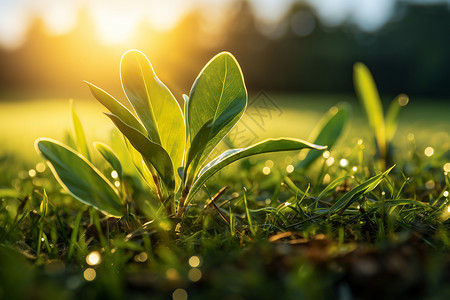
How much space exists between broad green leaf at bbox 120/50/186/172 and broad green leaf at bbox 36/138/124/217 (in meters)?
0.15

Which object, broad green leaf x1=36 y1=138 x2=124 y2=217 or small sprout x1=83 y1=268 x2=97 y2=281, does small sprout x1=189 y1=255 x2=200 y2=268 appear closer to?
small sprout x1=83 y1=268 x2=97 y2=281

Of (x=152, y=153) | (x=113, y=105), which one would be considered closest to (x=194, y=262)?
(x=152, y=153)

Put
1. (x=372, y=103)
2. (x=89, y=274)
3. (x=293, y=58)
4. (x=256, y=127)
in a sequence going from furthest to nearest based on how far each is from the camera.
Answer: (x=293, y=58), (x=256, y=127), (x=372, y=103), (x=89, y=274)

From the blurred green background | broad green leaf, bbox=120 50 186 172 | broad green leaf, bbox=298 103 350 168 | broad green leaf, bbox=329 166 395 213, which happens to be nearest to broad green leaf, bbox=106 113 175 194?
broad green leaf, bbox=120 50 186 172

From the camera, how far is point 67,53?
62.4 feet

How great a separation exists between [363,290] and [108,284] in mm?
334

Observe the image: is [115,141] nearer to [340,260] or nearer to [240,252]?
[240,252]

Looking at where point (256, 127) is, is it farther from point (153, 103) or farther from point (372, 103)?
point (153, 103)

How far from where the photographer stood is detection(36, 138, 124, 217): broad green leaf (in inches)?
32.7

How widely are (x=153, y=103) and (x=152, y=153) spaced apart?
119 mm

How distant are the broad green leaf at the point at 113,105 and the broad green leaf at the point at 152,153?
7 centimetres

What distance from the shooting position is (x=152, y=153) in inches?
30.8

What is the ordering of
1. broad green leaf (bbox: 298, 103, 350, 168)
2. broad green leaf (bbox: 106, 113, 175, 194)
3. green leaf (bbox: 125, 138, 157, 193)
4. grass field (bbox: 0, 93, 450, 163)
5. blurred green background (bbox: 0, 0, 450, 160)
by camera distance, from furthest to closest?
1. blurred green background (bbox: 0, 0, 450, 160)
2. grass field (bbox: 0, 93, 450, 163)
3. broad green leaf (bbox: 298, 103, 350, 168)
4. green leaf (bbox: 125, 138, 157, 193)
5. broad green leaf (bbox: 106, 113, 175, 194)

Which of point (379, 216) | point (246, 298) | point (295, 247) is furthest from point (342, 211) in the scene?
point (246, 298)
